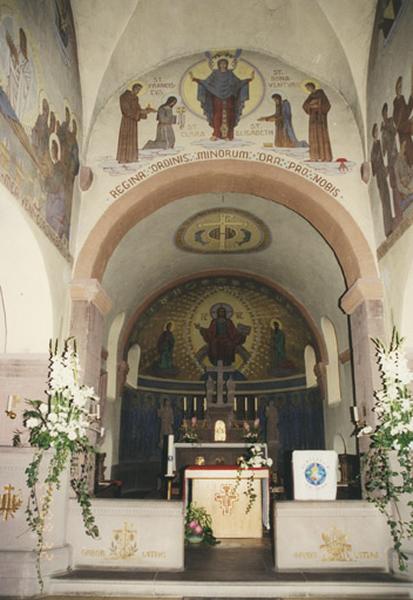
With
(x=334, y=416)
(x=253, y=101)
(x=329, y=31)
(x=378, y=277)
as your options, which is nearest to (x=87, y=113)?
(x=253, y=101)

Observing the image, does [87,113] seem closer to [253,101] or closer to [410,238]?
[253,101]

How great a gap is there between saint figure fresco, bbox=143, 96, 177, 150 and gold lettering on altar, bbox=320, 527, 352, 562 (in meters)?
6.95

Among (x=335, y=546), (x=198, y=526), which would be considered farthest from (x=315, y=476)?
(x=198, y=526)

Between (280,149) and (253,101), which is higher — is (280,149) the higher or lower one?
the lower one

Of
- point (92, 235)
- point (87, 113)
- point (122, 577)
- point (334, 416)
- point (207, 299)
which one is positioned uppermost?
point (87, 113)

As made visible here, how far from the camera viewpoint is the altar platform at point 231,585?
610 cm

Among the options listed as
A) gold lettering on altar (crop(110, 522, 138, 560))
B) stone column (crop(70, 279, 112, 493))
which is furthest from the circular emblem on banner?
stone column (crop(70, 279, 112, 493))

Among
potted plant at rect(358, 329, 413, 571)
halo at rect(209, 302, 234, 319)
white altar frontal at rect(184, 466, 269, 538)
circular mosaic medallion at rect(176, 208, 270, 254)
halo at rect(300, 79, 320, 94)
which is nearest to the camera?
potted plant at rect(358, 329, 413, 571)

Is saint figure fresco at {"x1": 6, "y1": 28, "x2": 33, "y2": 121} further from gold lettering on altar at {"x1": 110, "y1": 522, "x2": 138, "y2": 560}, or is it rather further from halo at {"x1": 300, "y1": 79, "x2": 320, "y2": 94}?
gold lettering on altar at {"x1": 110, "y1": 522, "x2": 138, "y2": 560}

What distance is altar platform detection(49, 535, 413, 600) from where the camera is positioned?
240 inches

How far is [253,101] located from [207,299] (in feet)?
26.2

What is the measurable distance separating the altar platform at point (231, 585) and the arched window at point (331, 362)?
750 cm

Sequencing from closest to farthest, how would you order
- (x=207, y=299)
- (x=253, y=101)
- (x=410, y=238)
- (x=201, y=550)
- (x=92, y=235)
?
(x=410, y=238), (x=201, y=550), (x=92, y=235), (x=253, y=101), (x=207, y=299)

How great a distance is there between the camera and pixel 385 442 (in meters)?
6.62
